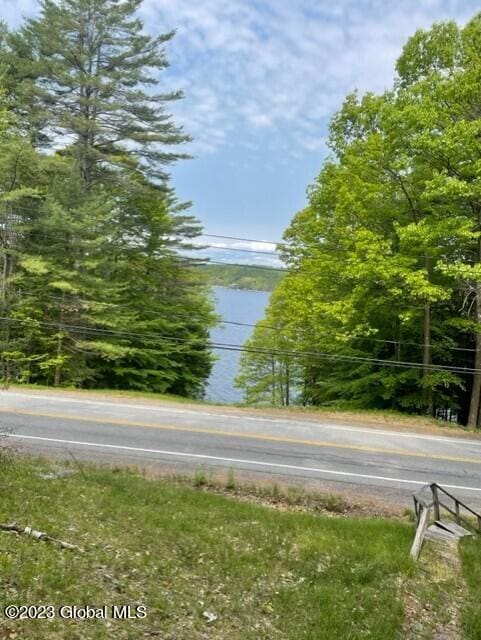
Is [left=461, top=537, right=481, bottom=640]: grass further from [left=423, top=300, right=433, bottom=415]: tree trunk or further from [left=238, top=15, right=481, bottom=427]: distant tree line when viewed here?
[left=423, top=300, right=433, bottom=415]: tree trunk

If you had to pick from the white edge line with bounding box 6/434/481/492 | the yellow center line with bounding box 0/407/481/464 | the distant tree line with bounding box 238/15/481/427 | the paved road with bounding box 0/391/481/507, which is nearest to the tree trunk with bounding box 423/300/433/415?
the distant tree line with bounding box 238/15/481/427

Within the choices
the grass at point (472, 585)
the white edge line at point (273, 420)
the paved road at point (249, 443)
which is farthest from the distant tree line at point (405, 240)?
the grass at point (472, 585)

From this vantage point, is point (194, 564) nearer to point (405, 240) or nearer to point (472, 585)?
point (472, 585)

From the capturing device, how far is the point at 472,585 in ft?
17.6

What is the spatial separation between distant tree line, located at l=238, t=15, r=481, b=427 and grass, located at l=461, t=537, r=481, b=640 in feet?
25.0

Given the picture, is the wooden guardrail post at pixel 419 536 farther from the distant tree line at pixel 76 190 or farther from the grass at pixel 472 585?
the distant tree line at pixel 76 190

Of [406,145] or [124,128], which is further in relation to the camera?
[124,128]

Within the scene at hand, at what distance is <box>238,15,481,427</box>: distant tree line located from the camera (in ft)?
40.9

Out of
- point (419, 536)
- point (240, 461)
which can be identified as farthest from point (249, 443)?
point (419, 536)

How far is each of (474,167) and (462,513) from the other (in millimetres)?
9071

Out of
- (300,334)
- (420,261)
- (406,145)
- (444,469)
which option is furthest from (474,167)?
(300,334)

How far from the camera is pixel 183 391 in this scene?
21.9 m

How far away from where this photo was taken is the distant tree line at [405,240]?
491 inches

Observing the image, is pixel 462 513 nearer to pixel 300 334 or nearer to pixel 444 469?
pixel 444 469
